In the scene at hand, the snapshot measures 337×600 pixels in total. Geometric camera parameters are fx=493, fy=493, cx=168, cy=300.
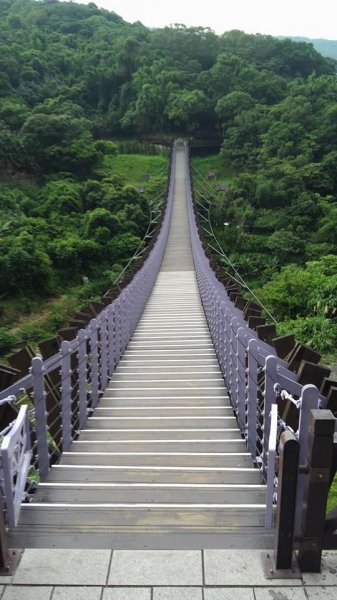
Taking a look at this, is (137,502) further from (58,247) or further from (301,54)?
(301,54)

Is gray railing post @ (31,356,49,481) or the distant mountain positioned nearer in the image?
gray railing post @ (31,356,49,481)

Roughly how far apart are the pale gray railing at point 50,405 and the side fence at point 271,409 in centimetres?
107

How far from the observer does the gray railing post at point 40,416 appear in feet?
8.41

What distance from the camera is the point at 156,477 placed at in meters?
2.63

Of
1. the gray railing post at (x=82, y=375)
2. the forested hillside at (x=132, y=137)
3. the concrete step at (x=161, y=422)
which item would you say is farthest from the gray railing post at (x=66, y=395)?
the forested hillside at (x=132, y=137)

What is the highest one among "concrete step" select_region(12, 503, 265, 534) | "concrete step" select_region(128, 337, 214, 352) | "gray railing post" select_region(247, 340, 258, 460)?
"gray railing post" select_region(247, 340, 258, 460)

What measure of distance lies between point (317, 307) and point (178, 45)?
4658 cm

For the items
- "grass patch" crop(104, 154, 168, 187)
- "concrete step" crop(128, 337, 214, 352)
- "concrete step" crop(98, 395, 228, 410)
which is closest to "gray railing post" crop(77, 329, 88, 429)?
"concrete step" crop(98, 395, 228, 410)

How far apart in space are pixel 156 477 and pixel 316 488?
108cm

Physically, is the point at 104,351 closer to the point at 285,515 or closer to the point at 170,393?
the point at 170,393

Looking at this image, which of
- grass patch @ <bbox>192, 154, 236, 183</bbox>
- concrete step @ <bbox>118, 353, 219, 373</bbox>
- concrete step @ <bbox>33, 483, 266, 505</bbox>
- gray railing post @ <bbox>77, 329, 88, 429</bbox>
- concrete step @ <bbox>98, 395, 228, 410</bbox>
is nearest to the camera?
concrete step @ <bbox>33, 483, 266, 505</bbox>

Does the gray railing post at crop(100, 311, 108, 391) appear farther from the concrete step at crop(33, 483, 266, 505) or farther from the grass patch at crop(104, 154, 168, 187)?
the grass patch at crop(104, 154, 168, 187)

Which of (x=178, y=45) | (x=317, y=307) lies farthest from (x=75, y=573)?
(x=178, y=45)

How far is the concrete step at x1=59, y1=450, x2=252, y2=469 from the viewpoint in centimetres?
283
